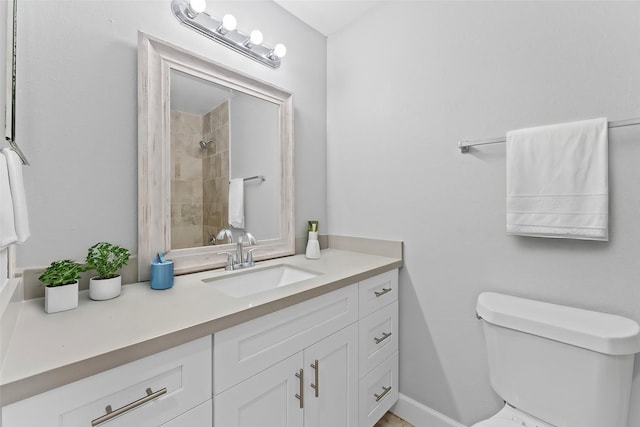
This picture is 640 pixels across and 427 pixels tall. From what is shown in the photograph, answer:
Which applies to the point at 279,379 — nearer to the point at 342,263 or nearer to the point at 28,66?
the point at 342,263

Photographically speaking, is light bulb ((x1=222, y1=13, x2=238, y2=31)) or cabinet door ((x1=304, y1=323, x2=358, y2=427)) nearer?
cabinet door ((x1=304, y1=323, x2=358, y2=427))

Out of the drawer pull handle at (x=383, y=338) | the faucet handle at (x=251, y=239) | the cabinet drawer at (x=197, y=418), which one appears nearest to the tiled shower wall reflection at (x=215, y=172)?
the faucet handle at (x=251, y=239)

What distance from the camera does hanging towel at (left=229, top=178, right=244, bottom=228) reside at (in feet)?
4.72

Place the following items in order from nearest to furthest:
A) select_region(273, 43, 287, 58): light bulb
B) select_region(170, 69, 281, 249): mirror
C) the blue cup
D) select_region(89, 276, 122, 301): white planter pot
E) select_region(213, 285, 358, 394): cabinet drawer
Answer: select_region(213, 285, 358, 394): cabinet drawer → select_region(89, 276, 122, 301): white planter pot → the blue cup → select_region(170, 69, 281, 249): mirror → select_region(273, 43, 287, 58): light bulb

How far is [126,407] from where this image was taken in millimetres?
624

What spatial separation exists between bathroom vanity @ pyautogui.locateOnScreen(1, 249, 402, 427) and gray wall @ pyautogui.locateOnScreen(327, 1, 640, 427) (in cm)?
34

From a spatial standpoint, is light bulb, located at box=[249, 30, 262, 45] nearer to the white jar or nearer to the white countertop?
the white jar

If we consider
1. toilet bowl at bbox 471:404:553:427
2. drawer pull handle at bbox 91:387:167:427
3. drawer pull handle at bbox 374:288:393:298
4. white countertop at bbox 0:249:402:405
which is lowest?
toilet bowl at bbox 471:404:553:427

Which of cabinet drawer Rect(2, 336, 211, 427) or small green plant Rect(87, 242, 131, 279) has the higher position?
small green plant Rect(87, 242, 131, 279)

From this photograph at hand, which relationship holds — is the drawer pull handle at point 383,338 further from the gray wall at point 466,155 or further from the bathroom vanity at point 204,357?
the gray wall at point 466,155

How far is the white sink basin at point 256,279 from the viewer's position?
4.07 feet

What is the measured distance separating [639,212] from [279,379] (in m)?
1.36

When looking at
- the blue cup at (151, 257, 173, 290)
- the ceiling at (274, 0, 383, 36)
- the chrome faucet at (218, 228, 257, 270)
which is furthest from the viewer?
the ceiling at (274, 0, 383, 36)

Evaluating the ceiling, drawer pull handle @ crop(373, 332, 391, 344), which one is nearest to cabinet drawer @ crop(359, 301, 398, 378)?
drawer pull handle @ crop(373, 332, 391, 344)
